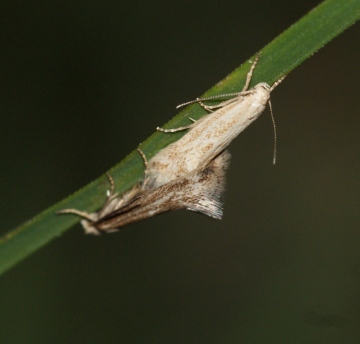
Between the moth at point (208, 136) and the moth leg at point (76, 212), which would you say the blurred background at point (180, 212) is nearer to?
the moth leg at point (76, 212)

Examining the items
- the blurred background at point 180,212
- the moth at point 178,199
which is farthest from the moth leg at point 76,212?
the blurred background at point 180,212

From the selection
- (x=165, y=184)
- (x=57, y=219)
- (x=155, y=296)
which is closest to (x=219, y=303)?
(x=155, y=296)

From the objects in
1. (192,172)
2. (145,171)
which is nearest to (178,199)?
(192,172)

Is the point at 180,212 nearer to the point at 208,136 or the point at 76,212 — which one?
the point at 208,136

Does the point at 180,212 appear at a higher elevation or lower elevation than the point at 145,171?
higher

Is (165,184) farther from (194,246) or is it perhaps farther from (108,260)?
(194,246)
